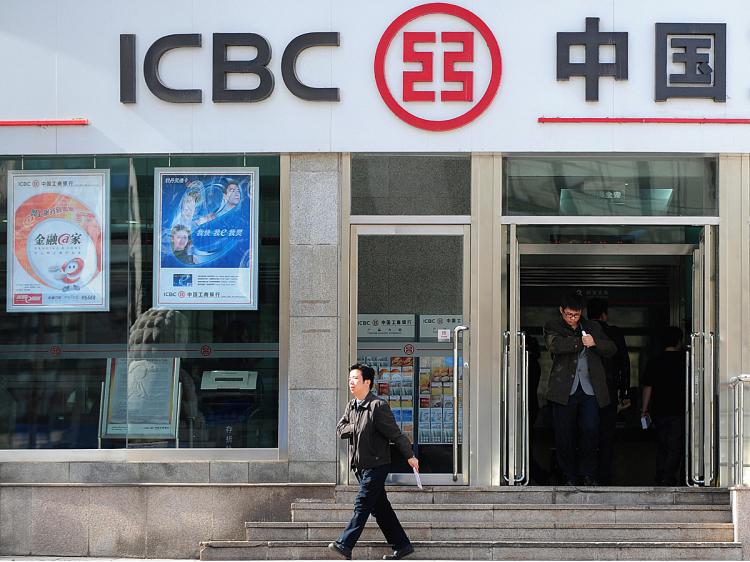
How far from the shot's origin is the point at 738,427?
10742 mm

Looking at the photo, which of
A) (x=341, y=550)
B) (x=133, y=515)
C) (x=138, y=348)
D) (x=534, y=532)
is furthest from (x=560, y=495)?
(x=138, y=348)

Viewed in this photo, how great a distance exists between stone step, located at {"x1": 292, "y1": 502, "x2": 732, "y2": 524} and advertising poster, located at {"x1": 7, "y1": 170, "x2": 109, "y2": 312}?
2.97 metres

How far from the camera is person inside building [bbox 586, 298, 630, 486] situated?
1171cm

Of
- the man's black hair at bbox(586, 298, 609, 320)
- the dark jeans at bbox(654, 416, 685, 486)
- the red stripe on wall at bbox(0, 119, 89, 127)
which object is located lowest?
the dark jeans at bbox(654, 416, 685, 486)

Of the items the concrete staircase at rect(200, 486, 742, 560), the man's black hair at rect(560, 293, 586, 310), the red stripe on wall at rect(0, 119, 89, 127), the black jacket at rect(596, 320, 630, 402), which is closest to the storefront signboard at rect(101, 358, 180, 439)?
the concrete staircase at rect(200, 486, 742, 560)

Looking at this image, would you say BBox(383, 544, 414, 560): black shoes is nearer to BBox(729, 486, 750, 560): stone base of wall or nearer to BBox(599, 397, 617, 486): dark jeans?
BBox(599, 397, 617, 486): dark jeans

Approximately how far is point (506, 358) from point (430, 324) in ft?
2.40

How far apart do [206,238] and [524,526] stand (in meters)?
3.76

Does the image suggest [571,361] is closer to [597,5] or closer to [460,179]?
[460,179]

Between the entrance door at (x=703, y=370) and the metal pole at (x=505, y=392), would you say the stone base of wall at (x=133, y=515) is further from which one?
the entrance door at (x=703, y=370)

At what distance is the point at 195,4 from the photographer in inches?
438

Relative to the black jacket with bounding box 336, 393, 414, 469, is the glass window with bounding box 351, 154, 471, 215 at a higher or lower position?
higher

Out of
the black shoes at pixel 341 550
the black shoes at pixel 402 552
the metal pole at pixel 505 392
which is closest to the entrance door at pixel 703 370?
the metal pole at pixel 505 392

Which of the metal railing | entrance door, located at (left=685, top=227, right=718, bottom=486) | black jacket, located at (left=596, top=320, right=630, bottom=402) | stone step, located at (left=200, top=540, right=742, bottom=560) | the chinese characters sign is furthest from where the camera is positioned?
black jacket, located at (left=596, top=320, right=630, bottom=402)
